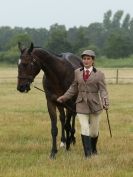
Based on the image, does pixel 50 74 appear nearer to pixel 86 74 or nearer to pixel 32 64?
pixel 32 64

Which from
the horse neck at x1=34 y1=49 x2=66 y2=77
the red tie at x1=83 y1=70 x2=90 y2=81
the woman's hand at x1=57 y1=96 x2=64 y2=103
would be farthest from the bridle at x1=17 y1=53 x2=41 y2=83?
the red tie at x1=83 y1=70 x2=90 y2=81

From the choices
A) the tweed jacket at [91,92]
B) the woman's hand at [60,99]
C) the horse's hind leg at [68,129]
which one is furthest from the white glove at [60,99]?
the horse's hind leg at [68,129]

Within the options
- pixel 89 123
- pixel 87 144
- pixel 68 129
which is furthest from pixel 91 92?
pixel 68 129

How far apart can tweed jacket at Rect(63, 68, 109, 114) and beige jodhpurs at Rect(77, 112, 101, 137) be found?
0.40 feet

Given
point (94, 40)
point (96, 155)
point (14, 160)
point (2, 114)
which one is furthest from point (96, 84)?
point (94, 40)

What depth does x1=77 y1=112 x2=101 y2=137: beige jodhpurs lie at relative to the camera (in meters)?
8.49

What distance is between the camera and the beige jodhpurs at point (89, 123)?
8492 millimetres

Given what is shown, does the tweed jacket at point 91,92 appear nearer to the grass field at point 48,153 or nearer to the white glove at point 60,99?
the white glove at point 60,99

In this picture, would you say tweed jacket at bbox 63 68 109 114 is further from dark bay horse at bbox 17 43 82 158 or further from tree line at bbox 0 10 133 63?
tree line at bbox 0 10 133 63

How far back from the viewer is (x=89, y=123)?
8.69m

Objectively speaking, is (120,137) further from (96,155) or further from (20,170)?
(20,170)

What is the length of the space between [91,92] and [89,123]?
0.60 m

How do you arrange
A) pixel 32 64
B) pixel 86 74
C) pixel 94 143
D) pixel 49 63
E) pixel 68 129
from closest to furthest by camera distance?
pixel 86 74 → pixel 32 64 → pixel 94 143 → pixel 49 63 → pixel 68 129

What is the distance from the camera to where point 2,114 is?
53.1 feet
